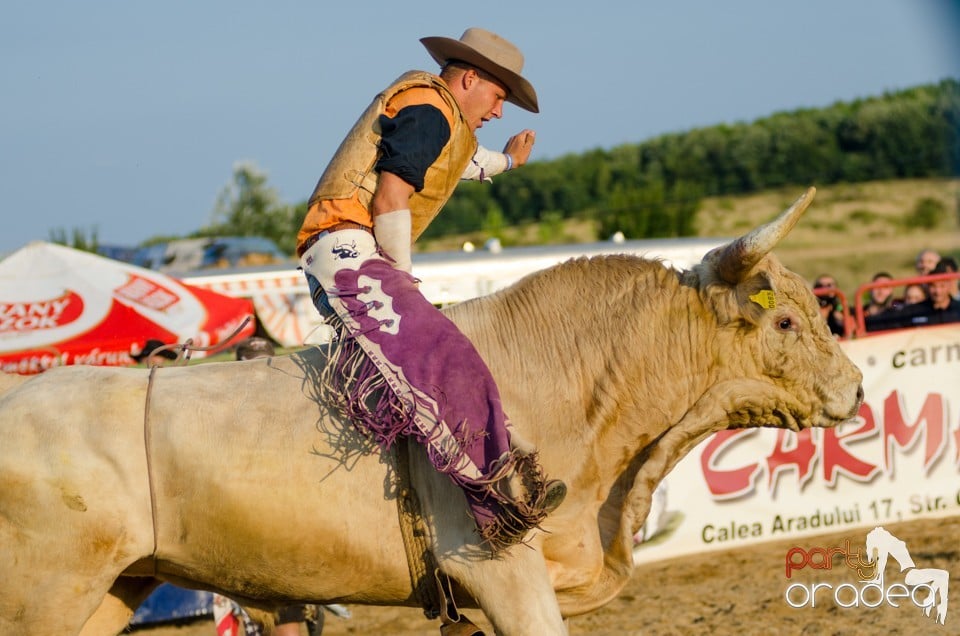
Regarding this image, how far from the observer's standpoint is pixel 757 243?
379 centimetres

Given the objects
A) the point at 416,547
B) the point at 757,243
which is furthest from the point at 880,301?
the point at 416,547

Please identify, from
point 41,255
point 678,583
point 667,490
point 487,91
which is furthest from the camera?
point 41,255

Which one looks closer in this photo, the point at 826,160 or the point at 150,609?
the point at 150,609

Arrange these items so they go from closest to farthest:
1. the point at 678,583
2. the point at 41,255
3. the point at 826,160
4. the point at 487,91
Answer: the point at 487,91 → the point at 678,583 → the point at 41,255 → the point at 826,160

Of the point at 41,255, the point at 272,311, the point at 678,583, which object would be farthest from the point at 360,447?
the point at 272,311

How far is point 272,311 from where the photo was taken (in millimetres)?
16656

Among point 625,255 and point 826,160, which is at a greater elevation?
point 625,255

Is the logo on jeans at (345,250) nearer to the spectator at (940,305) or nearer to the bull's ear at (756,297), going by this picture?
the bull's ear at (756,297)

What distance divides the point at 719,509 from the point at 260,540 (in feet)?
20.5

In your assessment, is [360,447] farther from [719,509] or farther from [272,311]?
[272,311]

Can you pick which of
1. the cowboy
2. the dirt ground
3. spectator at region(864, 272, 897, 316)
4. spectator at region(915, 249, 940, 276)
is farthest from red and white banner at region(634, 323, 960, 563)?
the cowboy

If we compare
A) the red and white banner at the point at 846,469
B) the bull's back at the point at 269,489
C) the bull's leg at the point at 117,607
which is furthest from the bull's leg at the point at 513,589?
the red and white banner at the point at 846,469

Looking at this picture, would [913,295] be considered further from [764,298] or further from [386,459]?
[386,459]

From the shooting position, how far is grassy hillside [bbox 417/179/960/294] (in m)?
39.9
